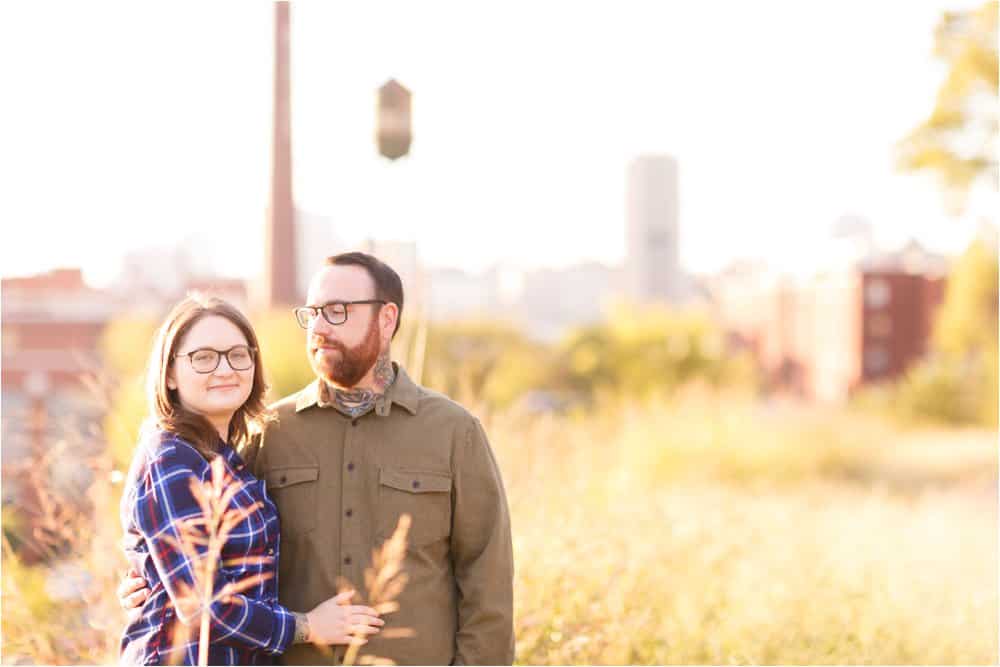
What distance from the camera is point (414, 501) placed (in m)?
2.88

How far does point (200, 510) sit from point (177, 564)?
0.14 m

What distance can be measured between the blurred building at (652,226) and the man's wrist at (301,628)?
87.9 metres

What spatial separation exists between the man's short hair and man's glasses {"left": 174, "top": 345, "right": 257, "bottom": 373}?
1.23ft

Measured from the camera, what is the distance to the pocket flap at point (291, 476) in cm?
288

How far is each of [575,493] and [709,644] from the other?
4.87 feet

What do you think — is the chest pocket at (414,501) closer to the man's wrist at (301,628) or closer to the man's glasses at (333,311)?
the man's wrist at (301,628)

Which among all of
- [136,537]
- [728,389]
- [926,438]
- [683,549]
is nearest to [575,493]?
[683,549]

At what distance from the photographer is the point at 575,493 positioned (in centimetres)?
590

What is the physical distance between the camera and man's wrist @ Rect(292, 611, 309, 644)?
2.68 meters

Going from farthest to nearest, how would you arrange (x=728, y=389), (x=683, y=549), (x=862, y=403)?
(x=862, y=403) < (x=728, y=389) < (x=683, y=549)

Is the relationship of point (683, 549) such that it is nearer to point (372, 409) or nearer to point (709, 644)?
point (709, 644)

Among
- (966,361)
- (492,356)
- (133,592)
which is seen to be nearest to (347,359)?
(133,592)

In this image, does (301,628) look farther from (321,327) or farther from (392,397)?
(321,327)

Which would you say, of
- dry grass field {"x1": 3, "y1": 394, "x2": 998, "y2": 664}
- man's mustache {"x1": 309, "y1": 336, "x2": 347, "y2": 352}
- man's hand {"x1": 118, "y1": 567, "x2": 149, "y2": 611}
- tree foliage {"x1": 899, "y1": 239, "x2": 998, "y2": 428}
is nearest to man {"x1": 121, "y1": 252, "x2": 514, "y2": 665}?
man's mustache {"x1": 309, "y1": 336, "x2": 347, "y2": 352}
